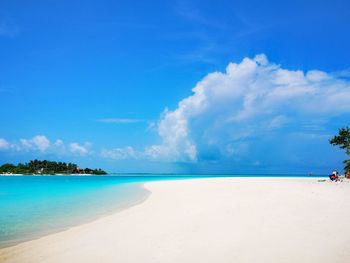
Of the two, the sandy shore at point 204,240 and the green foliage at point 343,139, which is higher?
the green foliage at point 343,139

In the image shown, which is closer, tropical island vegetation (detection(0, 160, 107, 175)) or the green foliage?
the green foliage

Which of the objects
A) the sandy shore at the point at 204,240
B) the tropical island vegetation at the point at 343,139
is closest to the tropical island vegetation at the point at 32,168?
the tropical island vegetation at the point at 343,139

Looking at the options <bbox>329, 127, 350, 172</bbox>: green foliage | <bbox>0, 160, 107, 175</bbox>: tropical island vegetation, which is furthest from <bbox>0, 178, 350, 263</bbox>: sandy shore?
<bbox>0, 160, 107, 175</bbox>: tropical island vegetation

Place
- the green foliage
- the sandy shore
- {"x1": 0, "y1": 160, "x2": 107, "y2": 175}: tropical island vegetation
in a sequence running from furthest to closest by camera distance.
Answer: {"x1": 0, "y1": 160, "x2": 107, "y2": 175}: tropical island vegetation < the green foliage < the sandy shore

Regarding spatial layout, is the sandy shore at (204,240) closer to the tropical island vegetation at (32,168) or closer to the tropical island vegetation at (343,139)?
the tropical island vegetation at (343,139)

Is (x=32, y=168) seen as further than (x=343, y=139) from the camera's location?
Yes

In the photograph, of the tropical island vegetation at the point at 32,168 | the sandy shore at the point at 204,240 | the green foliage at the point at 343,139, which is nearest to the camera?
the sandy shore at the point at 204,240

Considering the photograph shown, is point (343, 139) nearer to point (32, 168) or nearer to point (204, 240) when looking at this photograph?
point (204, 240)

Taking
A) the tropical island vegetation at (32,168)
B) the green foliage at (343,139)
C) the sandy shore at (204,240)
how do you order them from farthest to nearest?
the tropical island vegetation at (32,168) → the green foliage at (343,139) → the sandy shore at (204,240)

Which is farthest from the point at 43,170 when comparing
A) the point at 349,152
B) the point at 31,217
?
the point at 31,217

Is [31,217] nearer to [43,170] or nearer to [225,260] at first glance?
[225,260]

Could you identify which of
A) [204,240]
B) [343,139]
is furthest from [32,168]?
[204,240]

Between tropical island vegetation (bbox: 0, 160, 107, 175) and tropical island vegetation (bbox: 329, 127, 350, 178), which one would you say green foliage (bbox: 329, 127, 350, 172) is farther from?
tropical island vegetation (bbox: 0, 160, 107, 175)

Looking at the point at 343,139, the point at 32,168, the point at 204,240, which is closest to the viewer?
the point at 204,240
